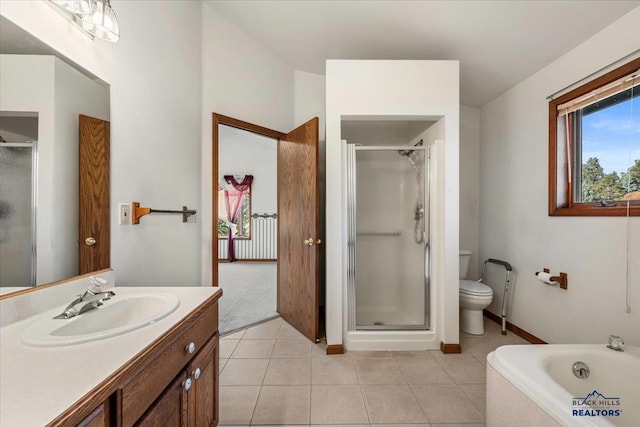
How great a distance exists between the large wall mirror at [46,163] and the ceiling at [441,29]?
156cm

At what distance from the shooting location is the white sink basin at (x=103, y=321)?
27.3 inches

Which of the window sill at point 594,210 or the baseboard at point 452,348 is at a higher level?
the window sill at point 594,210

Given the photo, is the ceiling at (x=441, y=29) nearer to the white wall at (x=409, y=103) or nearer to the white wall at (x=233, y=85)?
the white wall at (x=233, y=85)

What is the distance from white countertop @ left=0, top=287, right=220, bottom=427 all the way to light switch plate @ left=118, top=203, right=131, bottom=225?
60cm

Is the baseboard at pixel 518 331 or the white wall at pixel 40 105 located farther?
the baseboard at pixel 518 331

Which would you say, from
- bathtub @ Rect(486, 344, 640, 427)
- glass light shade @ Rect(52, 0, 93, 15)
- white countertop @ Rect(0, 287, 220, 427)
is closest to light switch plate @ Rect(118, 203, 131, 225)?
white countertop @ Rect(0, 287, 220, 427)

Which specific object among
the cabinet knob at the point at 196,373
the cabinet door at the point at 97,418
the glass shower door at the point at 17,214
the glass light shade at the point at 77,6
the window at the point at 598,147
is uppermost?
the glass light shade at the point at 77,6

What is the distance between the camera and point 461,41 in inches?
77.3

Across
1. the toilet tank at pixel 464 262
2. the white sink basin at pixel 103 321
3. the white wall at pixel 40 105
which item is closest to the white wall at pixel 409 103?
the toilet tank at pixel 464 262

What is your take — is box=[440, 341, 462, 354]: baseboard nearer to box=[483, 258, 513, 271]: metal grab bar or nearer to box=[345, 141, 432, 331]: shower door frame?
box=[345, 141, 432, 331]: shower door frame

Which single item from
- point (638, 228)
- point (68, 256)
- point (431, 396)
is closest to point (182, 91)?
point (68, 256)

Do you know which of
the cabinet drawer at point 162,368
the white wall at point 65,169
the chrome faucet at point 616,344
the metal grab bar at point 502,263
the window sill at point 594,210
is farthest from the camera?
the metal grab bar at point 502,263

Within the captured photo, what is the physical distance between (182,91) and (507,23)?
243cm

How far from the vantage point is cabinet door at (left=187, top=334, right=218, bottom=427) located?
3.09 feet
